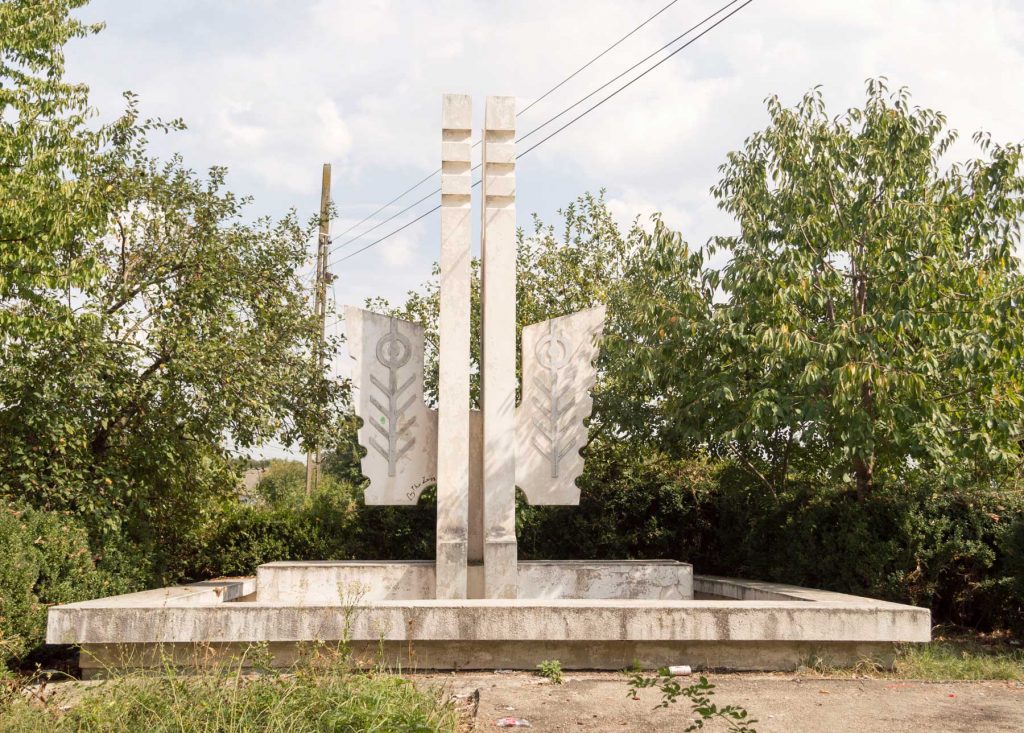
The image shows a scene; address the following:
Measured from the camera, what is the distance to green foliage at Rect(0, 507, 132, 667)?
7582 millimetres

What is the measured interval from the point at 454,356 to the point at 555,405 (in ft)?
4.16

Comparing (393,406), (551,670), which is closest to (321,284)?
(393,406)

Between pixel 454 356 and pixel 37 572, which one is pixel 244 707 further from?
pixel 454 356

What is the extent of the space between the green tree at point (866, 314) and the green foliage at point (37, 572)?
587 centimetres

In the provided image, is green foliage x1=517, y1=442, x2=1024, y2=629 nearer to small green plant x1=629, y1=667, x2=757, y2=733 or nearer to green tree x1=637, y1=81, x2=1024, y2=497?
green tree x1=637, y1=81, x2=1024, y2=497

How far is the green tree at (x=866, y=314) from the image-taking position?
913cm

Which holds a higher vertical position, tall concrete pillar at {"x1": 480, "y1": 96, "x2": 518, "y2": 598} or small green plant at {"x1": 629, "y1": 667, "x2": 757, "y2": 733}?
tall concrete pillar at {"x1": 480, "y1": 96, "x2": 518, "y2": 598}

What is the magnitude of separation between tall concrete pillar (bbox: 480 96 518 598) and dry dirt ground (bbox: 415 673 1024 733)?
2029 mm

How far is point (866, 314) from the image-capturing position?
9492mm

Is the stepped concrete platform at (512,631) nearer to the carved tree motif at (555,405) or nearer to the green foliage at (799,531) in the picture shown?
the carved tree motif at (555,405)

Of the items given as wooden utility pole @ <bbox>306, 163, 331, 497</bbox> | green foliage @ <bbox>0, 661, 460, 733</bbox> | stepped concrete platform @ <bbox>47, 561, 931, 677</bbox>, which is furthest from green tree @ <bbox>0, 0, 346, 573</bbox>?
green foliage @ <bbox>0, 661, 460, 733</bbox>

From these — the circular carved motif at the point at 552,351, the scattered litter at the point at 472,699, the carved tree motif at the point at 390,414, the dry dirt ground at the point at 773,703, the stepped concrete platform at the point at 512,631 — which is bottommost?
the dry dirt ground at the point at 773,703

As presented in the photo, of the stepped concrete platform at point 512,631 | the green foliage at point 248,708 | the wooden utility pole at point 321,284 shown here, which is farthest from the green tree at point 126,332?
the green foliage at point 248,708

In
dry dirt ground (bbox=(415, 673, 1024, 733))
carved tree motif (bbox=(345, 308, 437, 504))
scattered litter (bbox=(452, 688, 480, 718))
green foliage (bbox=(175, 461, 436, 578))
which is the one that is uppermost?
carved tree motif (bbox=(345, 308, 437, 504))
